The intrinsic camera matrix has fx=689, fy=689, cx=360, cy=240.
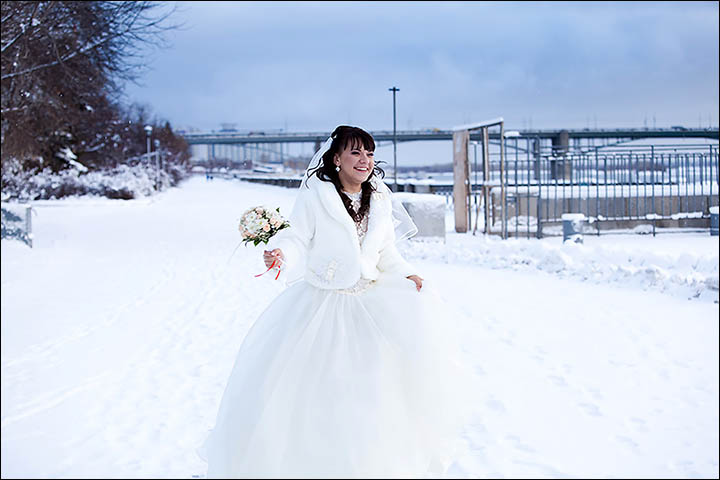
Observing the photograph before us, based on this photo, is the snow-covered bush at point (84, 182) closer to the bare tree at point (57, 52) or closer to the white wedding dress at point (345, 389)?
the bare tree at point (57, 52)

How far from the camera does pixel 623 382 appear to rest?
6.03 m

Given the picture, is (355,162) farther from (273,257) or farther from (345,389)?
(345,389)

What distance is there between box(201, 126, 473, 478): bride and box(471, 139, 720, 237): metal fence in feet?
40.1

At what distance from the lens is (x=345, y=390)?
112 inches

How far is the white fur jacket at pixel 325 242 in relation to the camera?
321cm

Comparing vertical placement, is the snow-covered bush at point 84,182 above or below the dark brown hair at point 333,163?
above

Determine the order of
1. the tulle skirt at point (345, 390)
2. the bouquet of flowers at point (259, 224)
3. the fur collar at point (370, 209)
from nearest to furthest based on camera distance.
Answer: the tulle skirt at point (345, 390) < the bouquet of flowers at point (259, 224) < the fur collar at point (370, 209)

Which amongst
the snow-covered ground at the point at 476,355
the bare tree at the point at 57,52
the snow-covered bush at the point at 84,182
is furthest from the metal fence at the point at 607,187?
the snow-covered bush at the point at 84,182

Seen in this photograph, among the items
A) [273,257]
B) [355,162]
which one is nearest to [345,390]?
[273,257]

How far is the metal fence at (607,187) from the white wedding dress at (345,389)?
1235 centimetres

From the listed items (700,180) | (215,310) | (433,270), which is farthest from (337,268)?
(700,180)

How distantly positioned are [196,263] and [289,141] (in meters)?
8.18

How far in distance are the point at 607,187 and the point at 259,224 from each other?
1388 centimetres

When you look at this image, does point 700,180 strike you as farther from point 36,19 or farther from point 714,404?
point 36,19
